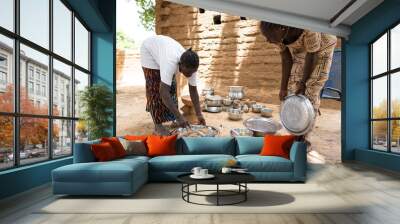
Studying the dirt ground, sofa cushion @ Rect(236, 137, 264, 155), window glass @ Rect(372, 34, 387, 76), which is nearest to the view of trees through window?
window glass @ Rect(372, 34, 387, 76)

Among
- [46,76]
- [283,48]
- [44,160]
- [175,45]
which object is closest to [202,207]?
[44,160]

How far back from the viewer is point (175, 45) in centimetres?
858

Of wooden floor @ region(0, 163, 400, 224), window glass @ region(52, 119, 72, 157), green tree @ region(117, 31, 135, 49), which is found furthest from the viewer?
green tree @ region(117, 31, 135, 49)

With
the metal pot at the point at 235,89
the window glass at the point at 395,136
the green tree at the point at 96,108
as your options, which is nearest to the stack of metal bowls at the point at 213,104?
the metal pot at the point at 235,89

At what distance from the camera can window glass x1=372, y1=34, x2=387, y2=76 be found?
26.3 ft

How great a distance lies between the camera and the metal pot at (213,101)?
1087 centimetres

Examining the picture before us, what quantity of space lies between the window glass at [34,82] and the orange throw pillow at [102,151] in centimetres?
105

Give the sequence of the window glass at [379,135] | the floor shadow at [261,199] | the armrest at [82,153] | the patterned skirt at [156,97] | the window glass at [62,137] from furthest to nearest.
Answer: the patterned skirt at [156,97] → the window glass at [379,135] → the window glass at [62,137] → the armrest at [82,153] → the floor shadow at [261,199]

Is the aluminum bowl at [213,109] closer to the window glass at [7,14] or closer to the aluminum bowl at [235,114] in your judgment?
the aluminum bowl at [235,114]

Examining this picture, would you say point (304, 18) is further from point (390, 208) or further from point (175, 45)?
Answer: point (390, 208)

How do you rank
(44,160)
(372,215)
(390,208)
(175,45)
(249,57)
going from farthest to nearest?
(249,57) < (175,45) < (44,160) < (390,208) < (372,215)

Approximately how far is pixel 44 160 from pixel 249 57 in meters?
8.30

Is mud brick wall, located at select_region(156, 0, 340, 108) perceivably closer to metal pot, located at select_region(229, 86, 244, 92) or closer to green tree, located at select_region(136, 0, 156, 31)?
metal pot, located at select_region(229, 86, 244, 92)

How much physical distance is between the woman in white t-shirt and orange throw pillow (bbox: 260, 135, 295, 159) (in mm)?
2541
